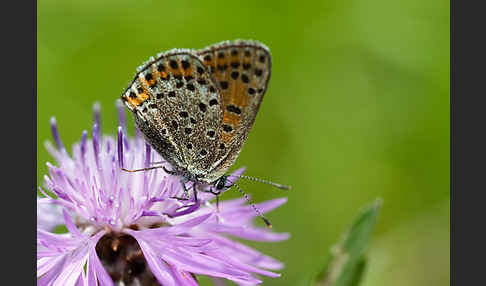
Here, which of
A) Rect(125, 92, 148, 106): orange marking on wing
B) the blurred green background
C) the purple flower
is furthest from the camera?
the blurred green background

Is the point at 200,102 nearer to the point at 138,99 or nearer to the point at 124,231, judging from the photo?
the point at 138,99

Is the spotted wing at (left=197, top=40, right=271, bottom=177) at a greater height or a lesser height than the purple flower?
greater

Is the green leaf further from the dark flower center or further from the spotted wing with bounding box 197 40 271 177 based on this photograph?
the dark flower center

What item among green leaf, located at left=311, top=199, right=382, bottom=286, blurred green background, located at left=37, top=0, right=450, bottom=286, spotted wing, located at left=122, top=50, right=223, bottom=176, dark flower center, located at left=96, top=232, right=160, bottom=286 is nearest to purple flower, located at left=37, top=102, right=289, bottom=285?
dark flower center, located at left=96, top=232, right=160, bottom=286

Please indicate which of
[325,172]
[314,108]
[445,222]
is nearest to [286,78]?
[314,108]

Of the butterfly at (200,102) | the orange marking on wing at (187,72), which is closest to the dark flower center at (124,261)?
the butterfly at (200,102)

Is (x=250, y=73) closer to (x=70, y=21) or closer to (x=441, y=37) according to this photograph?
(x=70, y=21)

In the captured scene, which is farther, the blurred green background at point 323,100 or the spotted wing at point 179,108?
the blurred green background at point 323,100

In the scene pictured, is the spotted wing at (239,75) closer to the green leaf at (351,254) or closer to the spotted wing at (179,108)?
the spotted wing at (179,108)
